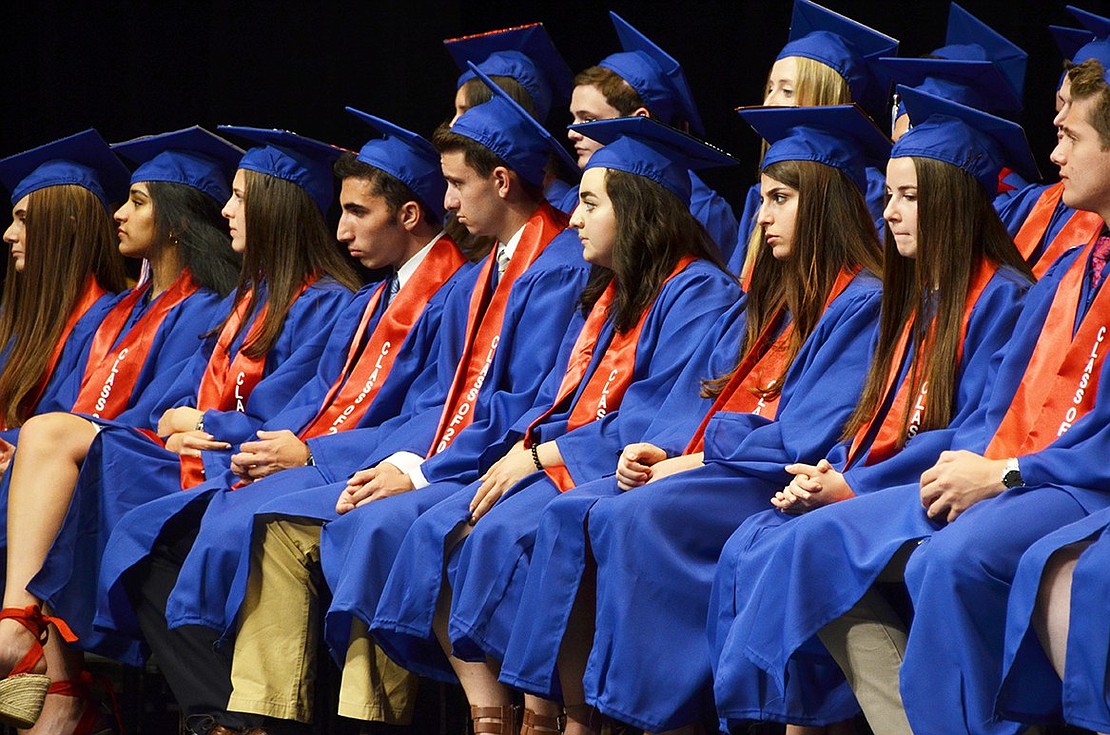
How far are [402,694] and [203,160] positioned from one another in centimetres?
219

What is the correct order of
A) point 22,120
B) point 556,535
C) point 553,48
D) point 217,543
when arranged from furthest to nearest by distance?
point 22,120
point 553,48
point 217,543
point 556,535

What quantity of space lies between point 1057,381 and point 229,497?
210 centimetres

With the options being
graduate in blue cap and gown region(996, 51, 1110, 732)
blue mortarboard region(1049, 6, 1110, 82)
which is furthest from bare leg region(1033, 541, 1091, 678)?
blue mortarboard region(1049, 6, 1110, 82)

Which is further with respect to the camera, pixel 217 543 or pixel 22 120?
pixel 22 120

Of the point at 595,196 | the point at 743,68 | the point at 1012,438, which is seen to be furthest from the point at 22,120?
the point at 1012,438

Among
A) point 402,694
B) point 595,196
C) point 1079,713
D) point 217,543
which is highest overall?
point 595,196

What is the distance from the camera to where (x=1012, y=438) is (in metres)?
2.99

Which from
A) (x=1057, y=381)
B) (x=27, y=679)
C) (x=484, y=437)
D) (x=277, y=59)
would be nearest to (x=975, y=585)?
(x=1057, y=381)

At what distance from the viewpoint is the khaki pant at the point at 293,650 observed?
12.6 ft

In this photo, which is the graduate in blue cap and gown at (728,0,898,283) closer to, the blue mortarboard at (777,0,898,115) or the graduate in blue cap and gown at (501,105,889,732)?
the blue mortarboard at (777,0,898,115)

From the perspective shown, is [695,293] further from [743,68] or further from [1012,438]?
[743,68]

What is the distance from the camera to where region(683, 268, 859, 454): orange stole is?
362 centimetres

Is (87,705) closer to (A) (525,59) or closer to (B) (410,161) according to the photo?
(B) (410,161)

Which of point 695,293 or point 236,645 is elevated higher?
point 695,293
